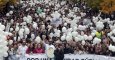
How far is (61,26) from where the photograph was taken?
80.3 ft

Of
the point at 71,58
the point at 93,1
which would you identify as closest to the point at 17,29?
the point at 71,58

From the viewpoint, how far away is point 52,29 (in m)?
24.0

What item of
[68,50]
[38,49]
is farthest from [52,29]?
[68,50]

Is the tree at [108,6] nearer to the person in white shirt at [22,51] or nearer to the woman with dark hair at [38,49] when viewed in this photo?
the woman with dark hair at [38,49]

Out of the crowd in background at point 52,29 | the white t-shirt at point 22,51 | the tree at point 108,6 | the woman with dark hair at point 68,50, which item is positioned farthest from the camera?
the tree at point 108,6

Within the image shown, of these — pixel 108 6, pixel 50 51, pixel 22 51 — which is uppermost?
pixel 108 6

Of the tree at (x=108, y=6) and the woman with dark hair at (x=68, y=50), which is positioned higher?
the tree at (x=108, y=6)

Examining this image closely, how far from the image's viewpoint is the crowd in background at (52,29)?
20969 millimetres

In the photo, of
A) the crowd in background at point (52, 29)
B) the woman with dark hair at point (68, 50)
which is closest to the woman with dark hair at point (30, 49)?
the crowd in background at point (52, 29)

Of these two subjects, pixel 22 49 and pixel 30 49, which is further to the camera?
pixel 30 49

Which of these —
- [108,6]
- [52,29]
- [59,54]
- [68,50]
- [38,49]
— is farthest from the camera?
[108,6]

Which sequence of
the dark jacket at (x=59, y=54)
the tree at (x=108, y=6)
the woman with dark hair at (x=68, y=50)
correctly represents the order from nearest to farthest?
the dark jacket at (x=59, y=54) → the woman with dark hair at (x=68, y=50) → the tree at (x=108, y=6)

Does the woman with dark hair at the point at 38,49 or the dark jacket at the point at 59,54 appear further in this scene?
the woman with dark hair at the point at 38,49

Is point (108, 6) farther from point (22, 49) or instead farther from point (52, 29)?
point (22, 49)
